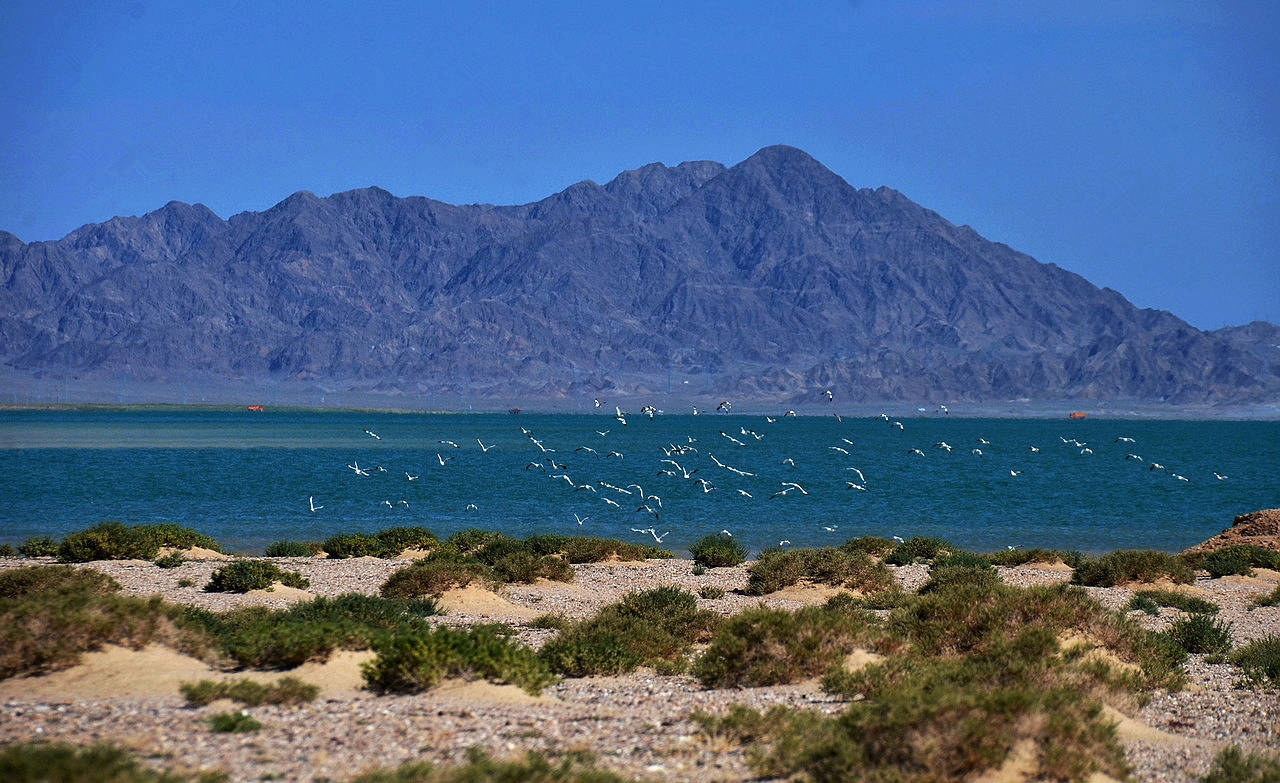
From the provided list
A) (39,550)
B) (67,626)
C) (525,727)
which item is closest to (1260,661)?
(525,727)

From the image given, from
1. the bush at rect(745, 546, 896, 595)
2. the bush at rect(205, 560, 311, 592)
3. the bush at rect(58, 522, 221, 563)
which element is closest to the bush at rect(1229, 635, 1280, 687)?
the bush at rect(745, 546, 896, 595)

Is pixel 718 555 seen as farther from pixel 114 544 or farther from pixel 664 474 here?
pixel 664 474

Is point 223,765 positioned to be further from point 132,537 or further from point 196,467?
point 196,467

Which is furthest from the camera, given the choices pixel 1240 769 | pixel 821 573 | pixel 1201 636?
pixel 821 573

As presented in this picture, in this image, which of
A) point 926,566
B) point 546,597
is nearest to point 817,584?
point 546,597

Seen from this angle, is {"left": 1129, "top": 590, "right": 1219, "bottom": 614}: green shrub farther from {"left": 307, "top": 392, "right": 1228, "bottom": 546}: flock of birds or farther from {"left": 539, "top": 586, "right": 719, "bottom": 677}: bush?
{"left": 307, "top": 392, "right": 1228, "bottom": 546}: flock of birds

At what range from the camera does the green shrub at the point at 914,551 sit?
29344mm

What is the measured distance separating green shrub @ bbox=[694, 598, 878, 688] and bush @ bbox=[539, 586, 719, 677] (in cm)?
116

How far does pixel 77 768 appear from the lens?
7.75 m

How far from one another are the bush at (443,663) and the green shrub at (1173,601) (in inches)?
506

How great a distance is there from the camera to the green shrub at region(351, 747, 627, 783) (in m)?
8.30

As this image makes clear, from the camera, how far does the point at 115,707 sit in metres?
10.5

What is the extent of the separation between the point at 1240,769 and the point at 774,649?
479cm

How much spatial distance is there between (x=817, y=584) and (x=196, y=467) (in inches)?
2237
